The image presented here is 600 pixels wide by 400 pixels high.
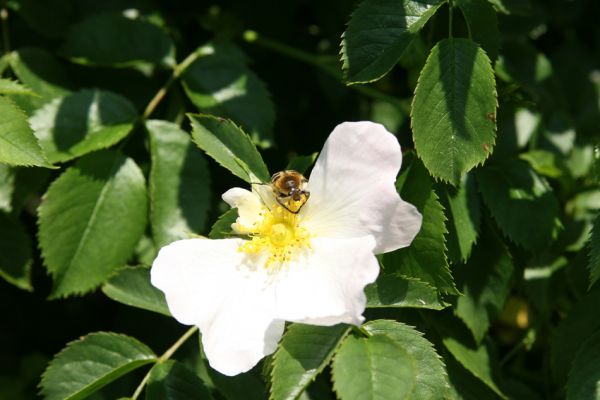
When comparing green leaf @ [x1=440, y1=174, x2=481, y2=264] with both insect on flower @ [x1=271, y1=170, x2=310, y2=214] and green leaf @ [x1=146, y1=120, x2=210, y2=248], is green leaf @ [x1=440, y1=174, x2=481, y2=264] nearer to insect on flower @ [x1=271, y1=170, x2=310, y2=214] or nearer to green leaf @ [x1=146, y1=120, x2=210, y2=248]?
insect on flower @ [x1=271, y1=170, x2=310, y2=214]

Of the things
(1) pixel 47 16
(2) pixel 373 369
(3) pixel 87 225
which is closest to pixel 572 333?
(2) pixel 373 369

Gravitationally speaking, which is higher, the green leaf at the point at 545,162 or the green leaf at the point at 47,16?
the green leaf at the point at 47,16

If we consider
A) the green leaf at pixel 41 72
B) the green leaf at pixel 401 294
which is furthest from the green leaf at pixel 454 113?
the green leaf at pixel 41 72

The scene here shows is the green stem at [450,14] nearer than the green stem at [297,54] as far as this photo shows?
Yes

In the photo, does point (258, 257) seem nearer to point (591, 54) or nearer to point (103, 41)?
point (103, 41)

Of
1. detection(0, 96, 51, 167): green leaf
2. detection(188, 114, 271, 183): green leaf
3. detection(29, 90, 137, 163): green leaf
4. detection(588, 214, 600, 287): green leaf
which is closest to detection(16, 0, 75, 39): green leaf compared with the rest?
detection(29, 90, 137, 163): green leaf

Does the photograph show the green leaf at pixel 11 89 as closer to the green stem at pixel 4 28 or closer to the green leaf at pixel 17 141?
the green leaf at pixel 17 141

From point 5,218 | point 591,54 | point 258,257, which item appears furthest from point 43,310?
point 591,54
